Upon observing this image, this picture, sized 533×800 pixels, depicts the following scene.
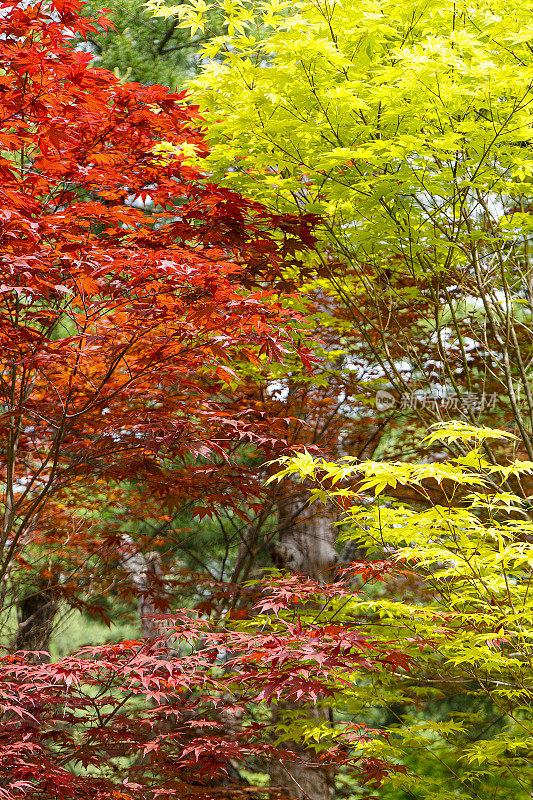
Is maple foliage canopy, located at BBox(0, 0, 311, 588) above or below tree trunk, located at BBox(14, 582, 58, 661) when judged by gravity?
above

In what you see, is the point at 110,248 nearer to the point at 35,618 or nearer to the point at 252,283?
the point at 252,283

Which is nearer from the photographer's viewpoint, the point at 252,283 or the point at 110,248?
the point at 110,248

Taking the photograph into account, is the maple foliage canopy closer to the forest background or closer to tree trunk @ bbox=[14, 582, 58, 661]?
the forest background

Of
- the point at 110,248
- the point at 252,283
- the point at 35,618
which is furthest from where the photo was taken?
the point at 35,618

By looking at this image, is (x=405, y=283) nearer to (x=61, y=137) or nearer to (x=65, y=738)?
(x=61, y=137)

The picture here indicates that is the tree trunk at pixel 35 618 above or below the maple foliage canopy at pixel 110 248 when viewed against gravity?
below

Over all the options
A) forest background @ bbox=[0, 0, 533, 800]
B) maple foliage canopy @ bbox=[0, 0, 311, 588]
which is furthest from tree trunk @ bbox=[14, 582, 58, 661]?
maple foliage canopy @ bbox=[0, 0, 311, 588]

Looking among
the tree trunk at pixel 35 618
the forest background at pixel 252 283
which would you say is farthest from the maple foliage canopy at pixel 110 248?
the tree trunk at pixel 35 618

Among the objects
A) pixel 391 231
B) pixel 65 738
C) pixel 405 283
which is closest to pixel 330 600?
pixel 65 738

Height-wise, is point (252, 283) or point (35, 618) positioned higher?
point (252, 283)

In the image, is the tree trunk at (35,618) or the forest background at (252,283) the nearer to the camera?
the forest background at (252,283)

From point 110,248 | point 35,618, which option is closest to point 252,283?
point 110,248

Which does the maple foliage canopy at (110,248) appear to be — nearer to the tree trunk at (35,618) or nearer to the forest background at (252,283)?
the forest background at (252,283)

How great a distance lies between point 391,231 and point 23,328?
6.68 feet
